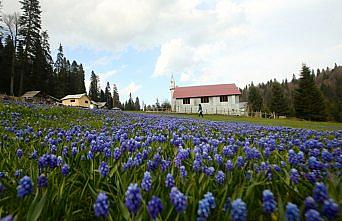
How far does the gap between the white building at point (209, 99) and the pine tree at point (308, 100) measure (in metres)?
13.3

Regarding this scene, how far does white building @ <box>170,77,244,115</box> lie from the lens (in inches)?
2475

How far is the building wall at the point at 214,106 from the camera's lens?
206 feet

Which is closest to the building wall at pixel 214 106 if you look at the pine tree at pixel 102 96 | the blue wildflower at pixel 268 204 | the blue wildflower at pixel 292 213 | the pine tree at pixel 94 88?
the blue wildflower at pixel 268 204

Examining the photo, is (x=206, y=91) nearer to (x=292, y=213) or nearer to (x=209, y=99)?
(x=209, y=99)

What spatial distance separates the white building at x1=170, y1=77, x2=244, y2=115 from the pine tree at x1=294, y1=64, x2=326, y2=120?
1332cm

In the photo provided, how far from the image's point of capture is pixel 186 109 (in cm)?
6631

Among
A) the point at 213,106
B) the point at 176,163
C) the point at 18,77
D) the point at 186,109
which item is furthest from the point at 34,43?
the point at 176,163

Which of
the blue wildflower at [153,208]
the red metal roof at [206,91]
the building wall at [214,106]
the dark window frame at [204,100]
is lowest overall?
the blue wildflower at [153,208]

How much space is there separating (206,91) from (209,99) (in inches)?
110

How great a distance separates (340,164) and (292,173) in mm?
991

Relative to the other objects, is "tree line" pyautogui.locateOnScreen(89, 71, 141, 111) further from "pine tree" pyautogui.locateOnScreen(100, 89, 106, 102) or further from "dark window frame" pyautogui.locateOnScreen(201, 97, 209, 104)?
"dark window frame" pyautogui.locateOnScreen(201, 97, 209, 104)

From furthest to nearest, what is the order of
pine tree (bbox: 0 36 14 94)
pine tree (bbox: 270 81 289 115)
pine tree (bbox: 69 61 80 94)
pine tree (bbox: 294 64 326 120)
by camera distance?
pine tree (bbox: 69 61 80 94) → pine tree (bbox: 270 81 289 115) → pine tree (bbox: 0 36 14 94) → pine tree (bbox: 294 64 326 120)

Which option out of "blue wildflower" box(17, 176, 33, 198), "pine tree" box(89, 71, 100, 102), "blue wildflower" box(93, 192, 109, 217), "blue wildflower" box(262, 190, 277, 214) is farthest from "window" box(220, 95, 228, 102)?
"pine tree" box(89, 71, 100, 102)

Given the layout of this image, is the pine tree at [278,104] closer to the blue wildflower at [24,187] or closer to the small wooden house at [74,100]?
the small wooden house at [74,100]
